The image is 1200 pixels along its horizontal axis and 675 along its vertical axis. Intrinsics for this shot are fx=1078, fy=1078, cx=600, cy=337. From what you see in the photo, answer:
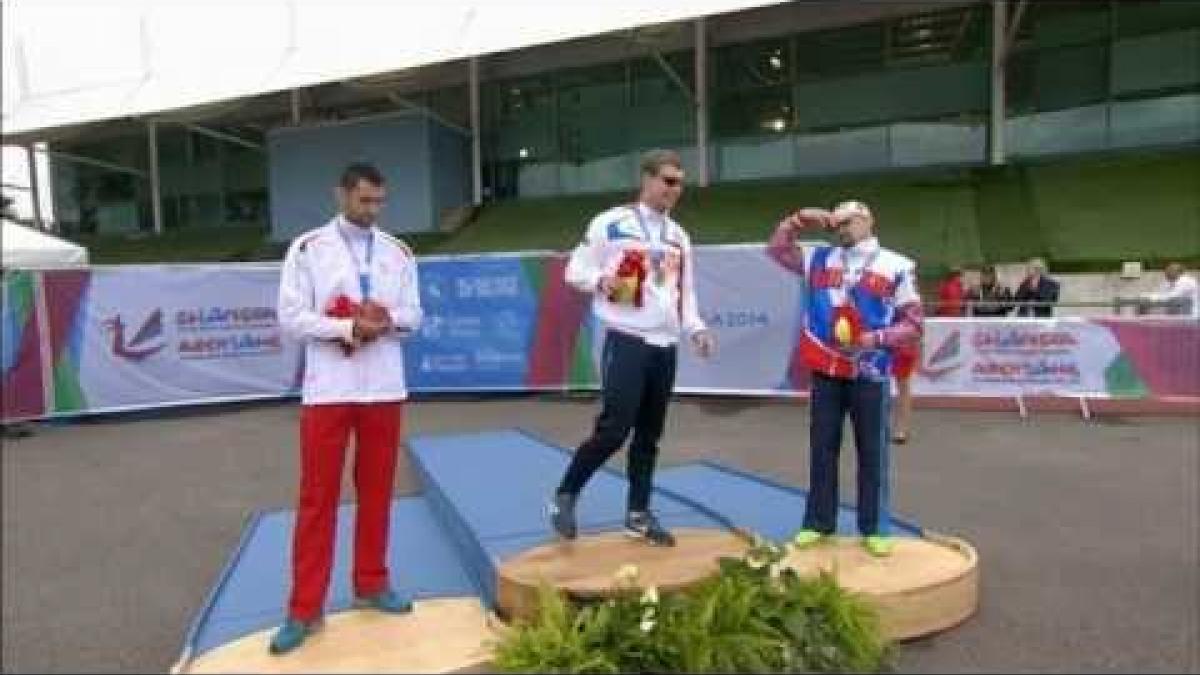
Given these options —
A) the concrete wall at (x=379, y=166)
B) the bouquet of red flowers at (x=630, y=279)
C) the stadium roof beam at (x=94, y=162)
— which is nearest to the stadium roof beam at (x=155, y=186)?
the stadium roof beam at (x=94, y=162)

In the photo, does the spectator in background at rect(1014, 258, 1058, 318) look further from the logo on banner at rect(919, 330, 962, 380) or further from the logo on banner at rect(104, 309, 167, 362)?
the logo on banner at rect(104, 309, 167, 362)

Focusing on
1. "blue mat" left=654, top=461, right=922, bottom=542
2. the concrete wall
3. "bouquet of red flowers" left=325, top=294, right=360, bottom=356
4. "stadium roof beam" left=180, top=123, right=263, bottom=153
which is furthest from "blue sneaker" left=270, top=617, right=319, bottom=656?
"stadium roof beam" left=180, top=123, right=263, bottom=153

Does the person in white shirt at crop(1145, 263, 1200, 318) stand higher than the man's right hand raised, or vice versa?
the man's right hand raised

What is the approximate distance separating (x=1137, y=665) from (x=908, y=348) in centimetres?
166

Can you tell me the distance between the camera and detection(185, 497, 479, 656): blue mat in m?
4.44

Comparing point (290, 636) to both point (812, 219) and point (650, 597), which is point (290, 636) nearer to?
point (650, 597)

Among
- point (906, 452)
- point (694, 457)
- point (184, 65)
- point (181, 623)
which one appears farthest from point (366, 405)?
point (184, 65)

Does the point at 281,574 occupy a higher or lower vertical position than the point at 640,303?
lower

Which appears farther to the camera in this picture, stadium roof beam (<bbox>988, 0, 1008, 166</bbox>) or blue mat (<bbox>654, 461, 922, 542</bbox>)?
stadium roof beam (<bbox>988, 0, 1008, 166</bbox>)

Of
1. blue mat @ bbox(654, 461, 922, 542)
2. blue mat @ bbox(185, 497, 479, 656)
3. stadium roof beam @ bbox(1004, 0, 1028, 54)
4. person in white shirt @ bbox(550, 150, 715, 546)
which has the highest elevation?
stadium roof beam @ bbox(1004, 0, 1028, 54)

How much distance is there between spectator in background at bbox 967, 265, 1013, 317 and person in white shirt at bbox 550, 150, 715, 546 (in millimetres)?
8841

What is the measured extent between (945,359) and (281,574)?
8462 millimetres

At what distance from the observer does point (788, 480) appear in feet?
26.6

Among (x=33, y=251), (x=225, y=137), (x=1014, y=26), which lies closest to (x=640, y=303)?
(x=33, y=251)
